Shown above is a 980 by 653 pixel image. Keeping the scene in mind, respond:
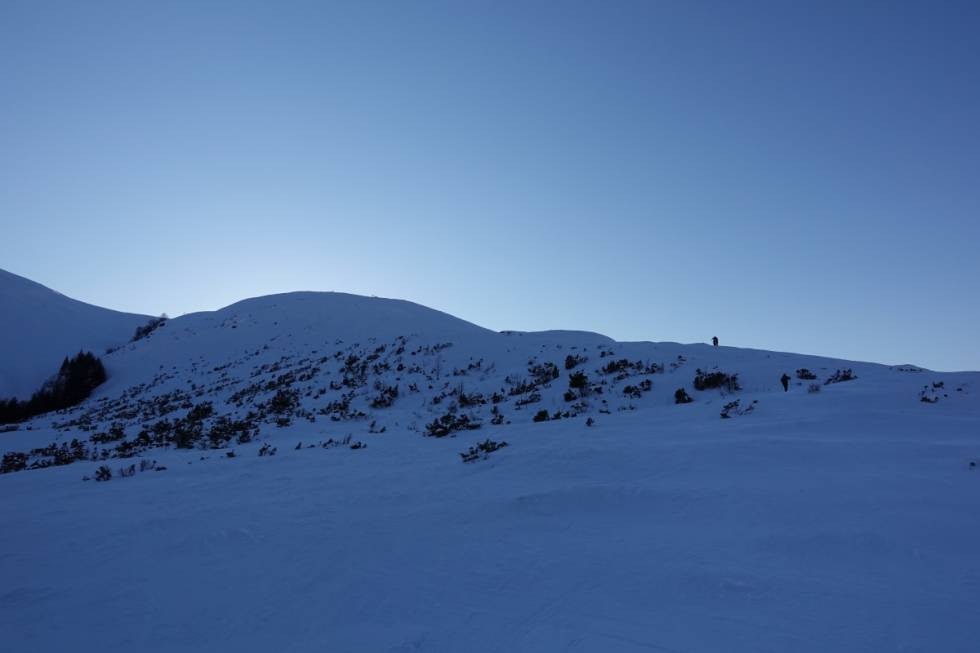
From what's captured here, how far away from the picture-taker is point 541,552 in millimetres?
5047

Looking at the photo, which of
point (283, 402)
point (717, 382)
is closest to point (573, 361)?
point (717, 382)

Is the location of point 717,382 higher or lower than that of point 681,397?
higher

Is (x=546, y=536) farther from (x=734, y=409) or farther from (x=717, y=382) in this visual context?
(x=717, y=382)

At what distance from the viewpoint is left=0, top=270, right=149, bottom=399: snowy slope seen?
1624 inches

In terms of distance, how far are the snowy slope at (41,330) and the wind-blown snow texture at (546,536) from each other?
39.1m

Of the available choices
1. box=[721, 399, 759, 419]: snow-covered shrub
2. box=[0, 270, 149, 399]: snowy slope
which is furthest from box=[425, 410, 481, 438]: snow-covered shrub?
box=[0, 270, 149, 399]: snowy slope

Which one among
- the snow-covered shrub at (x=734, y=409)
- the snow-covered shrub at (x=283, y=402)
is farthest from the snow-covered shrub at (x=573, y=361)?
the snow-covered shrub at (x=283, y=402)

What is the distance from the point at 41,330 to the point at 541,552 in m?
59.3

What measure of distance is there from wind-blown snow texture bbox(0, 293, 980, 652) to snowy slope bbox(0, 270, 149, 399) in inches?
1540

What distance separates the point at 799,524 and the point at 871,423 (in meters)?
4.98

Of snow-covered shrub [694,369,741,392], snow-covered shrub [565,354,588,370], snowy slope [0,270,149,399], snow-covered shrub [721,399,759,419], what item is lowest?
snow-covered shrub [721,399,759,419]

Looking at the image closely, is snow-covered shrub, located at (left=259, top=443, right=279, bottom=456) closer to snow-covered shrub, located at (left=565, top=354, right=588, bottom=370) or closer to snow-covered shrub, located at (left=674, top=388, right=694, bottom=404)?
snow-covered shrub, located at (left=674, top=388, right=694, bottom=404)

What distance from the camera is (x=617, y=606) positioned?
4031 millimetres

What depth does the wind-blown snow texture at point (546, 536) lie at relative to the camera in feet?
12.7
